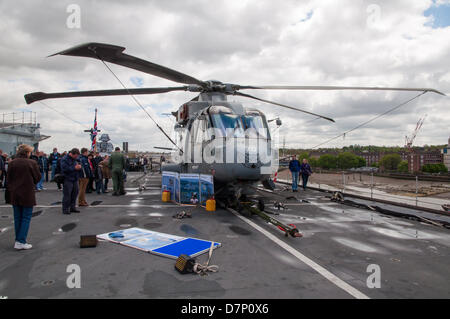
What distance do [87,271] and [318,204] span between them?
875 cm

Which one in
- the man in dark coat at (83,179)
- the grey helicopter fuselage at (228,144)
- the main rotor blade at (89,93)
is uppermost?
the main rotor blade at (89,93)

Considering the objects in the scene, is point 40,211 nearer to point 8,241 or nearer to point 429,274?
point 8,241

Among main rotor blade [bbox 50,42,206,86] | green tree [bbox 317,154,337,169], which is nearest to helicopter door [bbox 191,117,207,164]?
main rotor blade [bbox 50,42,206,86]

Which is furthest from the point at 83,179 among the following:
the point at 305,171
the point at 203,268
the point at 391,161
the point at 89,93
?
the point at 391,161

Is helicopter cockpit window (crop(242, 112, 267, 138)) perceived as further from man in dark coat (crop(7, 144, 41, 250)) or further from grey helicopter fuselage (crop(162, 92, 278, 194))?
man in dark coat (crop(7, 144, 41, 250))

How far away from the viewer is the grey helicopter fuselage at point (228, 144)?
27.4ft

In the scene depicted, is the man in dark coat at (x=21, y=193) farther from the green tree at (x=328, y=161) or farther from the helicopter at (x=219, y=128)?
the green tree at (x=328, y=161)

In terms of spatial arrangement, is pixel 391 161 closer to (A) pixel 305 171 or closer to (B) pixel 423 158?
(B) pixel 423 158

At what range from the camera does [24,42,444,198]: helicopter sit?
823 centimetres

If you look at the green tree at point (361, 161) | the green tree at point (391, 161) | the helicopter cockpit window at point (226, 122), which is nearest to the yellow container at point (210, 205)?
the helicopter cockpit window at point (226, 122)

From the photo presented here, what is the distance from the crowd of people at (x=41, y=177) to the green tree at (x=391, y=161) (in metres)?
201

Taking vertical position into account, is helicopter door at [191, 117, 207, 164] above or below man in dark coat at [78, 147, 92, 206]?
above

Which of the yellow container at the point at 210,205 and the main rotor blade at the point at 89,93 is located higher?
the main rotor blade at the point at 89,93
